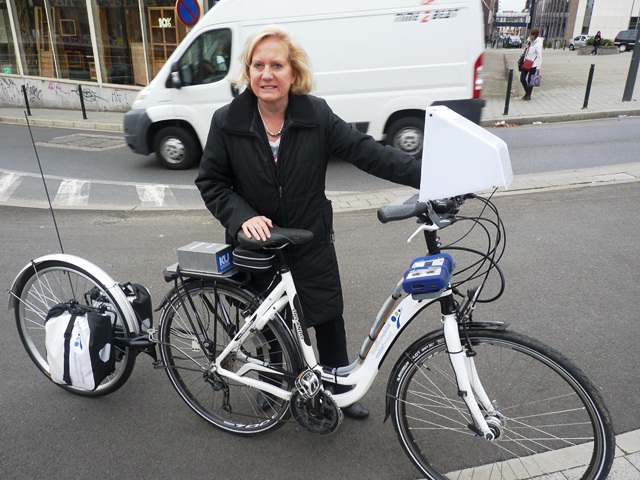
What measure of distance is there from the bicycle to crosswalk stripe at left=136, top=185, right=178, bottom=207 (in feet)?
13.4

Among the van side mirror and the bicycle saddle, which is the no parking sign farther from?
the bicycle saddle

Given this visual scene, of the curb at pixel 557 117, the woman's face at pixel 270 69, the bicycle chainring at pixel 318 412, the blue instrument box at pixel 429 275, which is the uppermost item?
the woman's face at pixel 270 69

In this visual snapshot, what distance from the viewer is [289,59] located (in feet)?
7.45

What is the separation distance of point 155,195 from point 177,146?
1.71 m

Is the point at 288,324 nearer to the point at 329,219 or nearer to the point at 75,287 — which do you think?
the point at 329,219

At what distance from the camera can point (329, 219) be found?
2.51 meters

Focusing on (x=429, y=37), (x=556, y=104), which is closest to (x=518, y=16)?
(x=556, y=104)

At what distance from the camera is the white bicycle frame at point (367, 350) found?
6.89ft

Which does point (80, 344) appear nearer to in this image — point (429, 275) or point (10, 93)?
point (429, 275)

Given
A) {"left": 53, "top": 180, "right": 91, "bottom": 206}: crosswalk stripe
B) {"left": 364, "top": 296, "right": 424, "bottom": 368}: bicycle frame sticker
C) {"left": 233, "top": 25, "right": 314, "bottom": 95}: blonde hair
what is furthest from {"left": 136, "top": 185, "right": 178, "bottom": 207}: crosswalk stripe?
{"left": 364, "top": 296, "right": 424, "bottom": 368}: bicycle frame sticker

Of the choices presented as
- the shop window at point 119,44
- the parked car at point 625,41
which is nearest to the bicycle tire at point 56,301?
the shop window at point 119,44

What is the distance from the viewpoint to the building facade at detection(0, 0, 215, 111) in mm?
15891

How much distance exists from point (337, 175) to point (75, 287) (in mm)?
5743

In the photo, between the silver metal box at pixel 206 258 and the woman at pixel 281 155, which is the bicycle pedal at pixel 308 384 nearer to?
the woman at pixel 281 155
